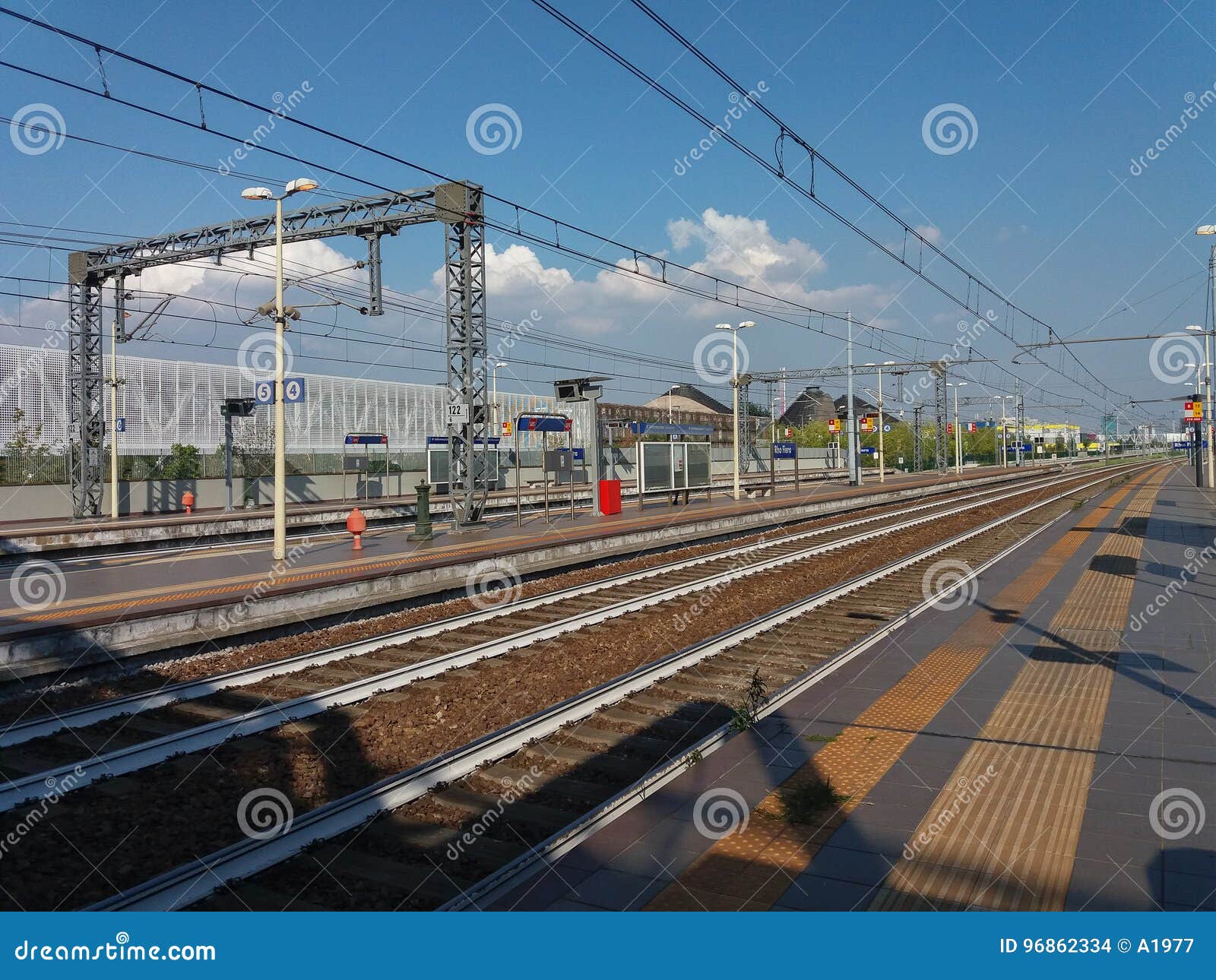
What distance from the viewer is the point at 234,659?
1087 cm

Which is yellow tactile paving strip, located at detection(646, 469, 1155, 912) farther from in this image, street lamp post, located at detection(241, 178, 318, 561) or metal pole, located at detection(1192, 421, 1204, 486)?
metal pole, located at detection(1192, 421, 1204, 486)

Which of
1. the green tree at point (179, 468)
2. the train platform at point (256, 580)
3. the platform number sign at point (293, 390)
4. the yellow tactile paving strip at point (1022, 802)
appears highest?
the platform number sign at point (293, 390)

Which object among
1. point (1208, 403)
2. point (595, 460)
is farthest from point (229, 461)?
point (1208, 403)

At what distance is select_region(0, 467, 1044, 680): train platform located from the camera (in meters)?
10.4

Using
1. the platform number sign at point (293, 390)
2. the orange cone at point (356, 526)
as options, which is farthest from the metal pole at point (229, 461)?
the platform number sign at point (293, 390)

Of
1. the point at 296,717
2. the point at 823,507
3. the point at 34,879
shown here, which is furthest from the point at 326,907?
the point at 823,507

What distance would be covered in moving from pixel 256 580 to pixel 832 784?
1079 centimetres

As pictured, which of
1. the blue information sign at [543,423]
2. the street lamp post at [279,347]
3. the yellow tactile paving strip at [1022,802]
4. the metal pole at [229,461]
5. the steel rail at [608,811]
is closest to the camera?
the yellow tactile paving strip at [1022,802]

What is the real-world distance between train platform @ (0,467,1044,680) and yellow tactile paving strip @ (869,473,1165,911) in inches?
354

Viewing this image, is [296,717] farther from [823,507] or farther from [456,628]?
[823,507]

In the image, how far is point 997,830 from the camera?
5.14 m

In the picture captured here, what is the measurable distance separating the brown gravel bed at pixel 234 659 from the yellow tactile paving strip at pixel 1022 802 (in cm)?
741

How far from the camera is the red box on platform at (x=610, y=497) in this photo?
1089 inches

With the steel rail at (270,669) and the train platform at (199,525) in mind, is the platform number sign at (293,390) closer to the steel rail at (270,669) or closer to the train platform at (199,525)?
the steel rail at (270,669)
